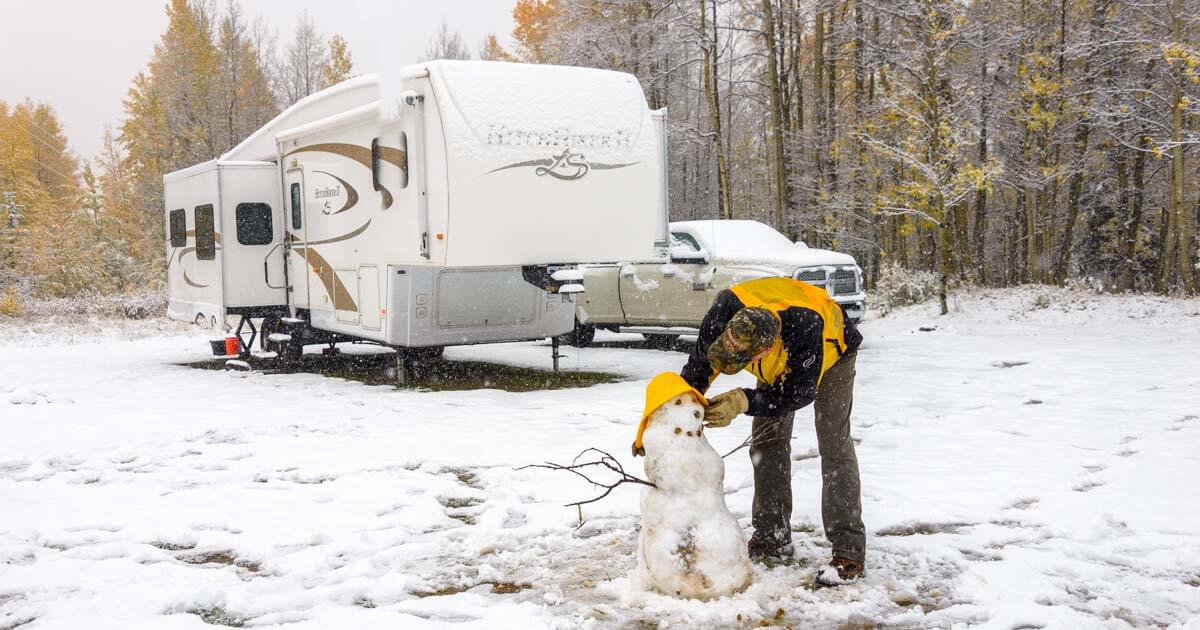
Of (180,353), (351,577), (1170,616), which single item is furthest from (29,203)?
(1170,616)

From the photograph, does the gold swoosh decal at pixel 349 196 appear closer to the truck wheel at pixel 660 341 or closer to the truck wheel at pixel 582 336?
the truck wheel at pixel 582 336

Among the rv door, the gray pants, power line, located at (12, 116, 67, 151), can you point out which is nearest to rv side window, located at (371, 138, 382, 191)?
the rv door

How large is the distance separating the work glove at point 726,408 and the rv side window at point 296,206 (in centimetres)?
868

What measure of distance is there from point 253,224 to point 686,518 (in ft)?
30.3

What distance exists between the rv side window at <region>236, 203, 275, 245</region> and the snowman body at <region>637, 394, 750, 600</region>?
894 centimetres

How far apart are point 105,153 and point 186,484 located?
38637mm

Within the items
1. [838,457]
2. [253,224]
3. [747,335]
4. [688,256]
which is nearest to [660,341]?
[688,256]

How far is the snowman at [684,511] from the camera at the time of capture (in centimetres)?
383

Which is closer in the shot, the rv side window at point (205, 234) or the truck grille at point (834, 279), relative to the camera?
the truck grille at point (834, 279)

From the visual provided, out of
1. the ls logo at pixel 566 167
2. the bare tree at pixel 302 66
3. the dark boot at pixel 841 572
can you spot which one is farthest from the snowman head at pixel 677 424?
the bare tree at pixel 302 66

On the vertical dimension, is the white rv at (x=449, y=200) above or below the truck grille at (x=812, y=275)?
above

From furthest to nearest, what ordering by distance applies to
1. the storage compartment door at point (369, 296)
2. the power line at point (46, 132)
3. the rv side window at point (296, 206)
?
the power line at point (46, 132) < the rv side window at point (296, 206) < the storage compartment door at point (369, 296)

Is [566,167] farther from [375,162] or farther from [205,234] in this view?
[205,234]

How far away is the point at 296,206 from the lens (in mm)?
11414
